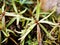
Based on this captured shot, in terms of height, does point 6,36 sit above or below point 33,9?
below

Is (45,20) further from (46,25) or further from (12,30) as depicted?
(12,30)

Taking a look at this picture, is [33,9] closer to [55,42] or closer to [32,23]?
[32,23]

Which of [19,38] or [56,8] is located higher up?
[56,8]

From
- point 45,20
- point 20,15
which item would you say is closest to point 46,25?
point 45,20

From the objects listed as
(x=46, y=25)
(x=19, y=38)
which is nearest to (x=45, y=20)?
(x=46, y=25)

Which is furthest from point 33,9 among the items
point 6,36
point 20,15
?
point 6,36

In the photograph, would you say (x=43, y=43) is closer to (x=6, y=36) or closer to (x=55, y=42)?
(x=55, y=42)

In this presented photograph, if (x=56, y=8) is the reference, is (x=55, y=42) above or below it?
below
